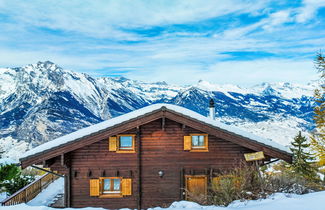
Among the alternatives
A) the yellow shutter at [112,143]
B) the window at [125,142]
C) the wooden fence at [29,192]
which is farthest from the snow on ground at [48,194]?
the window at [125,142]

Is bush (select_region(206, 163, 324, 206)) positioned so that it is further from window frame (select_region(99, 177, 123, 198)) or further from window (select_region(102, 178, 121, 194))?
window (select_region(102, 178, 121, 194))

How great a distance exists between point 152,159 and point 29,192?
6.59 m

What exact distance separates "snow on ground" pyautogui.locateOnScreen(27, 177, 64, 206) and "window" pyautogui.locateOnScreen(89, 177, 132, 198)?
114 inches

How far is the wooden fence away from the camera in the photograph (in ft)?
39.6

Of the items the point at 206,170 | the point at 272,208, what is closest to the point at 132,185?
the point at 206,170

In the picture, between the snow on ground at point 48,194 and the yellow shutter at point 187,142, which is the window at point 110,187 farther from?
the yellow shutter at point 187,142

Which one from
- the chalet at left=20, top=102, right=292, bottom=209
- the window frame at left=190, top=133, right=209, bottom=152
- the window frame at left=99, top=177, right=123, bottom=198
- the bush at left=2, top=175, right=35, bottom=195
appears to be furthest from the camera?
the bush at left=2, top=175, right=35, bottom=195

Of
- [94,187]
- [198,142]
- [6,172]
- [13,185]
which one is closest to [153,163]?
[198,142]

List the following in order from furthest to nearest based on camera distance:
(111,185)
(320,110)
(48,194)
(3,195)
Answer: (320,110) < (3,195) < (48,194) < (111,185)

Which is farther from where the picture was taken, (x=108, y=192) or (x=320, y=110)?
(x=320, y=110)

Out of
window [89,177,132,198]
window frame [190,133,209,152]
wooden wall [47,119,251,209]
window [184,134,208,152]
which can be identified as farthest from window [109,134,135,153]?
window frame [190,133,209,152]

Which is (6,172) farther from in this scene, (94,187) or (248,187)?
(248,187)

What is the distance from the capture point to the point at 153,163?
1359cm

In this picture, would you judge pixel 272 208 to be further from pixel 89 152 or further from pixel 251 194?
pixel 89 152
